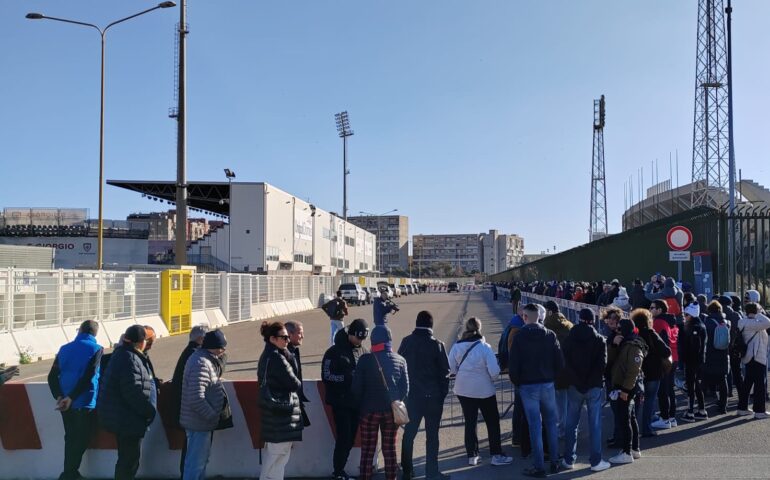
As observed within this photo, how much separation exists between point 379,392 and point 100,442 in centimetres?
302

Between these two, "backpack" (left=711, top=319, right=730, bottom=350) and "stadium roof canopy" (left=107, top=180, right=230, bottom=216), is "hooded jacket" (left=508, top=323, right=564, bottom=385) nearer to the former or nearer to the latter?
"backpack" (left=711, top=319, right=730, bottom=350)

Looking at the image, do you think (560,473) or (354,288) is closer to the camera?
(560,473)

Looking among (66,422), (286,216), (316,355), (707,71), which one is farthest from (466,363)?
(286,216)

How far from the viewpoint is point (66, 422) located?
263 inches

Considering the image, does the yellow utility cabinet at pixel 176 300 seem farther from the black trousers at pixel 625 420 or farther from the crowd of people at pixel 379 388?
the black trousers at pixel 625 420

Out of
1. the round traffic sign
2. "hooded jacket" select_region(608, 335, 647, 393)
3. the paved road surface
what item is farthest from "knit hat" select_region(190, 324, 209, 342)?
the round traffic sign

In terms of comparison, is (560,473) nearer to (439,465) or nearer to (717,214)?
(439,465)

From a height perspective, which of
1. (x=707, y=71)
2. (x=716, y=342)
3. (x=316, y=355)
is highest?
(x=707, y=71)

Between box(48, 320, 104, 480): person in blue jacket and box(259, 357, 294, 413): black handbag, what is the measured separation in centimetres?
175

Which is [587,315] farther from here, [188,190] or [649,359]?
[188,190]

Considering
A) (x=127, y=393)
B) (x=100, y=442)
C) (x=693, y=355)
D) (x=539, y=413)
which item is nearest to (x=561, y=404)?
(x=539, y=413)

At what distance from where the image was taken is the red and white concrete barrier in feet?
23.5

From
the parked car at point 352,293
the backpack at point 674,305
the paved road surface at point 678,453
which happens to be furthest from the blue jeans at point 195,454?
the parked car at point 352,293

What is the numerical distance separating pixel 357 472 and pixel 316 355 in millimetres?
10683
